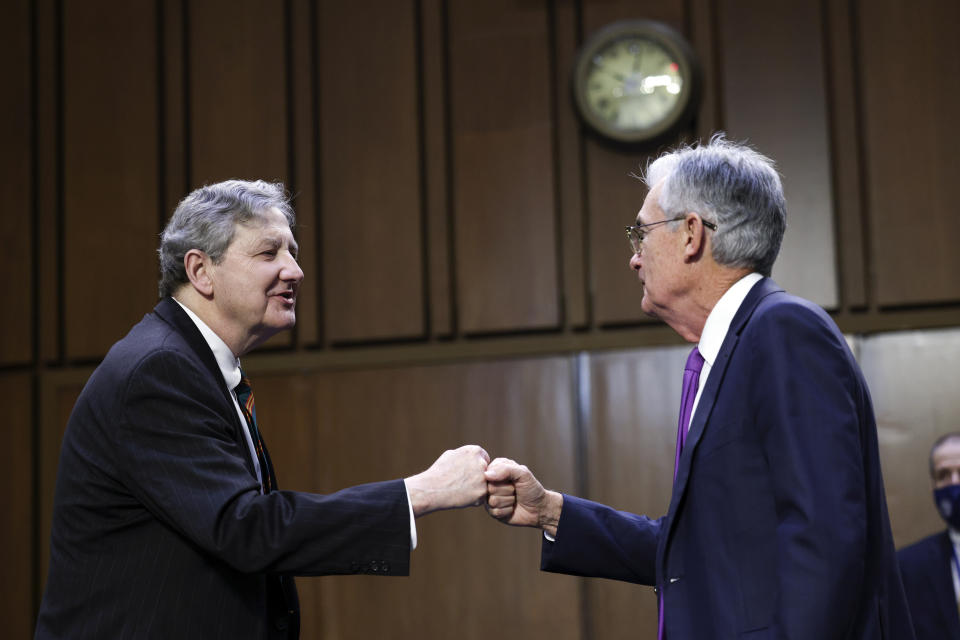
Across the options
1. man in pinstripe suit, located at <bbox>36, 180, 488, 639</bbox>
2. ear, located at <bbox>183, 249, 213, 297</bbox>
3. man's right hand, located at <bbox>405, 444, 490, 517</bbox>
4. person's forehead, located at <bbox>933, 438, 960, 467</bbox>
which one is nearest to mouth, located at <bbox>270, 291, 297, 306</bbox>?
ear, located at <bbox>183, 249, 213, 297</bbox>

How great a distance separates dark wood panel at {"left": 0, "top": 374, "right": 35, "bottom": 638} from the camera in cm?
467

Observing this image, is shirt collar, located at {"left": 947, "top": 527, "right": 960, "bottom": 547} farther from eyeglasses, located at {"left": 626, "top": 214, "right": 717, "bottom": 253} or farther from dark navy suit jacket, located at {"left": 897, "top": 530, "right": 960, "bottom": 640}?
eyeglasses, located at {"left": 626, "top": 214, "right": 717, "bottom": 253}

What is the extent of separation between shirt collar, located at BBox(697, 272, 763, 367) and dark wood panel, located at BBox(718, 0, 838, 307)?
2216 millimetres

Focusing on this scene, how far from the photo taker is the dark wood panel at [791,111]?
13.9 ft

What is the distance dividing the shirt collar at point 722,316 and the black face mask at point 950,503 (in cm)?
229

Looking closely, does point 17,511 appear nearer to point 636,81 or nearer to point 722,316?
point 636,81

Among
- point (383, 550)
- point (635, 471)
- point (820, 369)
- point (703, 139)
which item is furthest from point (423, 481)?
point (703, 139)

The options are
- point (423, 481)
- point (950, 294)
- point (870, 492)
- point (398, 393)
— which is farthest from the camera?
point (398, 393)

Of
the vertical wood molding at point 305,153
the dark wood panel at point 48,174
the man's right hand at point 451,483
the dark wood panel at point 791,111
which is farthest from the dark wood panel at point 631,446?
the dark wood panel at point 48,174

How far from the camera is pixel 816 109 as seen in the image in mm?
4285

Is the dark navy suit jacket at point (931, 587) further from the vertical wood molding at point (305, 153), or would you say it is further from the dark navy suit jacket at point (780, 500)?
the vertical wood molding at point (305, 153)

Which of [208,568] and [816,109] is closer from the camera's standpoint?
[208,568]

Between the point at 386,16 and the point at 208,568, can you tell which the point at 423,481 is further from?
the point at 386,16

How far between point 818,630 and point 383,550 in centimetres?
81
